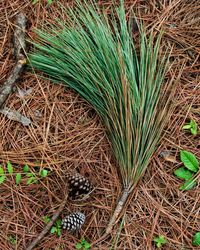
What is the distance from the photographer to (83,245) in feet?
7.61

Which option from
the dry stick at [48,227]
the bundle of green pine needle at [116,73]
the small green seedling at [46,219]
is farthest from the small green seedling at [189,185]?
the small green seedling at [46,219]

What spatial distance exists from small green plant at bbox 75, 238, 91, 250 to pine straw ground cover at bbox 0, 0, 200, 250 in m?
0.02

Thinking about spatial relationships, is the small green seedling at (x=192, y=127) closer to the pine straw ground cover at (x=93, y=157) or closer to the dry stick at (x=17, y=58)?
the pine straw ground cover at (x=93, y=157)

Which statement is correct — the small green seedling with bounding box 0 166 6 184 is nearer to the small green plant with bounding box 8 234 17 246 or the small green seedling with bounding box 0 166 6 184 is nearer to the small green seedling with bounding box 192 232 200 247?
the small green plant with bounding box 8 234 17 246

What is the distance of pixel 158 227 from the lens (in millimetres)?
2299

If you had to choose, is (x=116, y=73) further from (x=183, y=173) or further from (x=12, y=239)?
(x=12, y=239)

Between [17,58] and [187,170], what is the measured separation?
45.8 inches

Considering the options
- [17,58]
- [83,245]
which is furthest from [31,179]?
[17,58]

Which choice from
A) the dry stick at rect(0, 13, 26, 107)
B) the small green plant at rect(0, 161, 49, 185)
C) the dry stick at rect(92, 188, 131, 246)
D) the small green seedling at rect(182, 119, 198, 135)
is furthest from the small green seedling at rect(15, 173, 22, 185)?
the small green seedling at rect(182, 119, 198, 135)

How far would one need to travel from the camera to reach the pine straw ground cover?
2312mm

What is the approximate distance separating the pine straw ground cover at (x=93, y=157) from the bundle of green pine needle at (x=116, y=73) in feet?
0.23

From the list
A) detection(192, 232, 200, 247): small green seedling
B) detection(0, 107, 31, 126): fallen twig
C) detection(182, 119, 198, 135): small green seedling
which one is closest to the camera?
detection(192, 232, 200, 247): small green seedling

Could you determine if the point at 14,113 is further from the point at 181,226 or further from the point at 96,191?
the point at 181,226

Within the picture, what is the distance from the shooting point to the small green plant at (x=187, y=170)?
232cm
